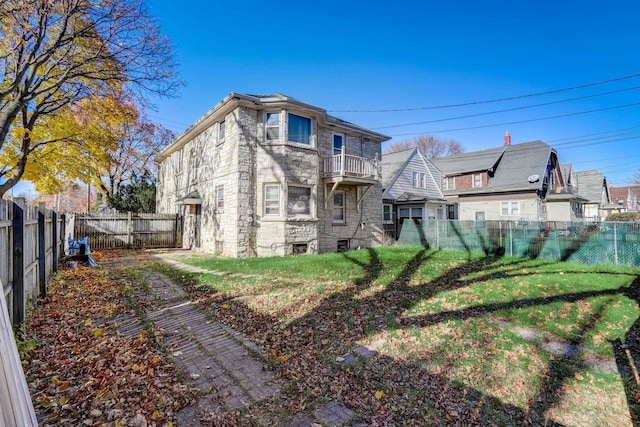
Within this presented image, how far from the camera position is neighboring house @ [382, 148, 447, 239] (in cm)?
1934

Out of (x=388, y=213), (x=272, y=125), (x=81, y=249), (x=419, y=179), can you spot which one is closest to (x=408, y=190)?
(x=419, y=179)

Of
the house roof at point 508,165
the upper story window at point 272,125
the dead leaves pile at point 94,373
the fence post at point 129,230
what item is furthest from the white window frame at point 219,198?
the house roof at point 508,165

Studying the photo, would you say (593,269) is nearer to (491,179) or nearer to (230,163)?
(230,163)

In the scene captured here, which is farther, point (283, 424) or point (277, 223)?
point (277, 223)

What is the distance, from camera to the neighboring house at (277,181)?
40.3 ft

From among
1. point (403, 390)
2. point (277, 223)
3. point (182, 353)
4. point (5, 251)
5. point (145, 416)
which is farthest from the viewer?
point (277, 223)

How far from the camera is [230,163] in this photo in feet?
41.8

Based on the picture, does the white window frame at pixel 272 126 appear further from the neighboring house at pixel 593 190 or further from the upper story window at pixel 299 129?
the neighboring house at pixel 593 190

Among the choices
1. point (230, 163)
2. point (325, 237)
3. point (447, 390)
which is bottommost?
point (447, 390)

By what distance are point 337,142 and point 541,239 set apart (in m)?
9.72

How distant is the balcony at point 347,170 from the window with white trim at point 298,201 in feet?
4.39

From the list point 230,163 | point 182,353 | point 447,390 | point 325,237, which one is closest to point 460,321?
point 447,390

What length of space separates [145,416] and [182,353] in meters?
1.36

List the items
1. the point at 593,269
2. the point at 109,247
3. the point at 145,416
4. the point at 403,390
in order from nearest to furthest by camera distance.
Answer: the point at 145,416
the point at 403,390
the point at 593,269
the point at 109,247
